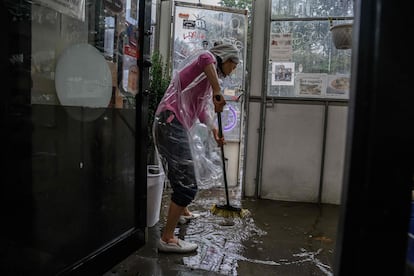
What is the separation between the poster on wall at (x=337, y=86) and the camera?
11.7ft

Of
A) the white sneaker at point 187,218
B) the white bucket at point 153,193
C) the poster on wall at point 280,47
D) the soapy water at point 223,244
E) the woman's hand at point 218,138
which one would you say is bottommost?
the soapy water at point 223,244

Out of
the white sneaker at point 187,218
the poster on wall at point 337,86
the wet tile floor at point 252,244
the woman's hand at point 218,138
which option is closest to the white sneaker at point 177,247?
the wet tile floor at point 252,244

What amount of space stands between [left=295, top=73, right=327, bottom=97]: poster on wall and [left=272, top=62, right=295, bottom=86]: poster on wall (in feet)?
0.23

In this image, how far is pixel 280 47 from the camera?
366 centimetres

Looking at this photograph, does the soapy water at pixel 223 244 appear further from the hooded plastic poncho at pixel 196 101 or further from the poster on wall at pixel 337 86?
the poster on wall at pixel 337 86

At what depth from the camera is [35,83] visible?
1.31 m

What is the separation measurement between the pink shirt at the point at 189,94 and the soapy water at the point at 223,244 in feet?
2.87

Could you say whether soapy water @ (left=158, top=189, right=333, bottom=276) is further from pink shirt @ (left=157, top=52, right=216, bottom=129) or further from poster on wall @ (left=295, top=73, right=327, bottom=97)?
poster on wall @ (left=295, top=73, right=327, bottom=97)

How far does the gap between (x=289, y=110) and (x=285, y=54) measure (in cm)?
58

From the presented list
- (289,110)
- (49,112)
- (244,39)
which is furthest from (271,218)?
(49,112)

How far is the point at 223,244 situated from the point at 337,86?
2025 mm

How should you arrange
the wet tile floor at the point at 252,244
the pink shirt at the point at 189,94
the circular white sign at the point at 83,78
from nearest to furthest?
the circular white sign at the point at 83,78 < the wet tile floor at the point at 252,244 < the pink shirt at the point at 189,94

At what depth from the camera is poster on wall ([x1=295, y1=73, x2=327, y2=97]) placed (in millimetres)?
3613

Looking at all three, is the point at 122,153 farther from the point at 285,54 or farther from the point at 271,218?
the point at 285,54
